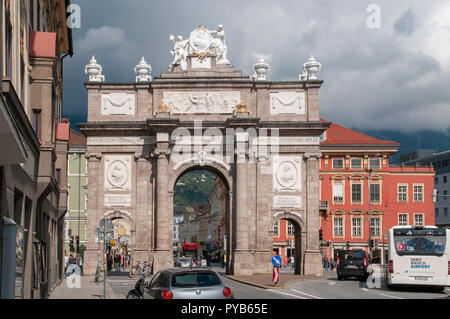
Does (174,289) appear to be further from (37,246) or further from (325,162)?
(325,162)

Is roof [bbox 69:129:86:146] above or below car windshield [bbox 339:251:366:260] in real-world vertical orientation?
above

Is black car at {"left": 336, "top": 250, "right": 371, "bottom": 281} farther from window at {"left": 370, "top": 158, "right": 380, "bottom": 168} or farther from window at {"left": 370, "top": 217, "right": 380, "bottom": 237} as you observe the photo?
window at {"left": 370, "top": 158, "right": 380, "bottom": 168}

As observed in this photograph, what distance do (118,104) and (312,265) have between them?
19231 millimetres

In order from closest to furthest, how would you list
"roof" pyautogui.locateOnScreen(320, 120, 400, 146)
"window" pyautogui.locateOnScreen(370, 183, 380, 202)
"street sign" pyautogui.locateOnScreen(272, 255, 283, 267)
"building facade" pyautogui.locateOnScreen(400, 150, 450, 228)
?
"street sign" pyautogui.locateOnScreen(272, 255, 283, 267)
"window" pyautogui.locateOnScreen(370, 183, 380, 202)
"roof" pyautogui.locateOnScreen(320, 120, 400, 146)
"building facade" pyautogui.locateOnScreen(400, 150, 450, 228)

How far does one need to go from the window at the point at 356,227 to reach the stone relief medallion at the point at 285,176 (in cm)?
2738

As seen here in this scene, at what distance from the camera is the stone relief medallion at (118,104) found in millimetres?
52844

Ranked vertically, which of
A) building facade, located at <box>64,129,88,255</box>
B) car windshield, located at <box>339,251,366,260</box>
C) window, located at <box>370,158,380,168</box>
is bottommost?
car windshield, located at <box>339,251,366,260</box>

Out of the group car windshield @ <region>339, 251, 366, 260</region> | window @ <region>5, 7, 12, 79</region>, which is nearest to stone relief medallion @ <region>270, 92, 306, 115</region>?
car windshield @ <region>339, 251, 366, 260</region>

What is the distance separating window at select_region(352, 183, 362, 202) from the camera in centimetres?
Result: 7819

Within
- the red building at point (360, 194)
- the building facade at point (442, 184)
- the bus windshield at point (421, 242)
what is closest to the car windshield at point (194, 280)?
the bus windshield at point (421, 242)

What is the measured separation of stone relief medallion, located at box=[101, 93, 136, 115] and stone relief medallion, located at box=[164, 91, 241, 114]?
2.82 metres

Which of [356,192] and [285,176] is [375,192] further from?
[285,176]

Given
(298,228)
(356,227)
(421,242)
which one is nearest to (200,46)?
(298,228)

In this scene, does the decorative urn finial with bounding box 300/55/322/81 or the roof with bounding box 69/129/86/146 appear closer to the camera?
the decorative urn finial with bounding box 300/55/322/81
